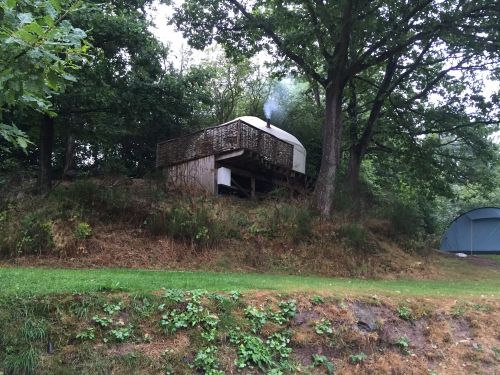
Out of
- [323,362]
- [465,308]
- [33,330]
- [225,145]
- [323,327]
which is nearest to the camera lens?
[33,330]

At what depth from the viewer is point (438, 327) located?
7.92 meters

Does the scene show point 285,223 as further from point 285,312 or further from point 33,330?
point 33,330

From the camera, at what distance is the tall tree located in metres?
15.9

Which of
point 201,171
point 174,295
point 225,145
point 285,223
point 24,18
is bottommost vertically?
point 174,295

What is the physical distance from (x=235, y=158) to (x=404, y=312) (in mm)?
14176

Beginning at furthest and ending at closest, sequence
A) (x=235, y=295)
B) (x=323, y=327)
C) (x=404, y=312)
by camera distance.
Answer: (x=404, y=312), (x=235, y=295), (x=323, y=327)

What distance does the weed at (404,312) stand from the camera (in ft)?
25.9

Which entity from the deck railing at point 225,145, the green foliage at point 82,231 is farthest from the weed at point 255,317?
the deck railing at point 225,145

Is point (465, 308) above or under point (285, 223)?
under

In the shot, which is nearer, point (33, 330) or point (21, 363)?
point (21, 363)

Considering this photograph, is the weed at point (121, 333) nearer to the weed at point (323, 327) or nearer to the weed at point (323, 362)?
the weed at point (323, 362)

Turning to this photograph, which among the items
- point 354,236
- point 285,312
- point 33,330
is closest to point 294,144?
point 354,236

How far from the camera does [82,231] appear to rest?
1260cm

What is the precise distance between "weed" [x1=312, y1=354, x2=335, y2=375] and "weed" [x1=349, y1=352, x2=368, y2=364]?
14.8 inches
